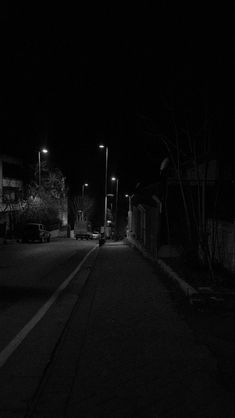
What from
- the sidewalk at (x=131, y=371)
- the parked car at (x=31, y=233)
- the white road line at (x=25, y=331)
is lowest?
the sidewalk at (x=131, y=371)

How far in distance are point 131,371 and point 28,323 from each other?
126 inches

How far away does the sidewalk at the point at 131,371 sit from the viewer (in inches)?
201

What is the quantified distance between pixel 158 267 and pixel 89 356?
12.6m

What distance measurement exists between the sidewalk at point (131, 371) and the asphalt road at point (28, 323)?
21cm

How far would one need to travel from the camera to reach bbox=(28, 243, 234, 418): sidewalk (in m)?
5.11

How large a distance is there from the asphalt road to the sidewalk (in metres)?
0.21

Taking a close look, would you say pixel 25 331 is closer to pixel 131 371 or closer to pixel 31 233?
pixel 131 371

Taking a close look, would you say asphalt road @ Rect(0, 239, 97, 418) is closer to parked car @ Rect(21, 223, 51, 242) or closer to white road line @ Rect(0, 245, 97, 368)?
white road line @ Rect(0, 245, 97, 368)

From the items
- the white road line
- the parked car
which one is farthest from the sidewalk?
the parked car

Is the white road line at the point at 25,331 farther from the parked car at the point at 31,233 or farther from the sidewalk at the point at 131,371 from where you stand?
the parked car at the point at 31,233

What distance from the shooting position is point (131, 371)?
20.7ft

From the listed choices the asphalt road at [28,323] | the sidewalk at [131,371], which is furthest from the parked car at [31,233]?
the sidewalk at [131,371]

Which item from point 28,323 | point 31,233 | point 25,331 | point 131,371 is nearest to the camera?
point 131,371

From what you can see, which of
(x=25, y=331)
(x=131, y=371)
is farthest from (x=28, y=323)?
(x=131, y=371)
